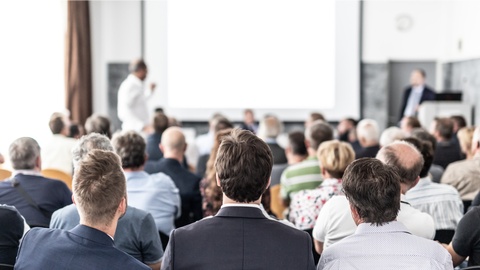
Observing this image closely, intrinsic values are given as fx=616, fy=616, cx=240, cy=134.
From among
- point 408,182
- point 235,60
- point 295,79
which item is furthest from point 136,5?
point 408,182

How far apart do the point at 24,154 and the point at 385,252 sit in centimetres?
210

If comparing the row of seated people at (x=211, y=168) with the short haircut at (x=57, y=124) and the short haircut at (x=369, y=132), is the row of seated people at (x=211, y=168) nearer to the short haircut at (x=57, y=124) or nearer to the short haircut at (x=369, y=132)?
the short haircut at (x=369, y=132)

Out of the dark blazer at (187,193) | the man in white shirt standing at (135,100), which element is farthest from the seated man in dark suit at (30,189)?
the man in white shirt standing at (135,100)

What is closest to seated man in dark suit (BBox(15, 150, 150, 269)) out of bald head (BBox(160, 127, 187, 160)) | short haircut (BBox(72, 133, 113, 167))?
short haircut (BBox(72, 133, 113, 167))

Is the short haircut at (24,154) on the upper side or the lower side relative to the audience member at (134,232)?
upper

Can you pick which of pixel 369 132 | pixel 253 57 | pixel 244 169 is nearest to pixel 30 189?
pixel 244 169

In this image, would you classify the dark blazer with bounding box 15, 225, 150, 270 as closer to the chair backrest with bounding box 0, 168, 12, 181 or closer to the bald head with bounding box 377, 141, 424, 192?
the bald head with bounding box 377, 141, 424, 192

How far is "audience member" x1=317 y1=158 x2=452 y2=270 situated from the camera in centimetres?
204

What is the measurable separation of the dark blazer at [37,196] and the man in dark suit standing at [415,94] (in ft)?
24.7

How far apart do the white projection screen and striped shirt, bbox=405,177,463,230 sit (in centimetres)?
708

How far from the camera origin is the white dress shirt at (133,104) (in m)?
7.52

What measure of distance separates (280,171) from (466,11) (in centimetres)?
615

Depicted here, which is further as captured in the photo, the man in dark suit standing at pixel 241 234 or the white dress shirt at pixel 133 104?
the white dress shirt at pixel 133 104

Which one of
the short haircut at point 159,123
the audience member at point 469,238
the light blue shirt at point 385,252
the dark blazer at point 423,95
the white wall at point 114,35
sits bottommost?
the audience member at point 469,238
